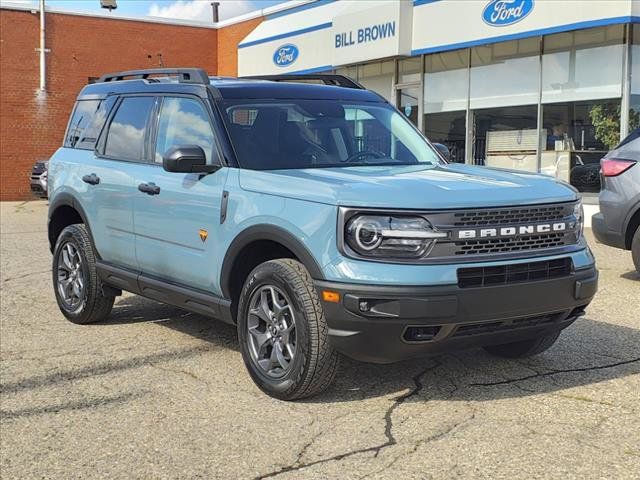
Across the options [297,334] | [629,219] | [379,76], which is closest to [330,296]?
[297,334]

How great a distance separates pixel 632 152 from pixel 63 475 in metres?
6.50

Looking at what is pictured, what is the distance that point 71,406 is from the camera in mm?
4328

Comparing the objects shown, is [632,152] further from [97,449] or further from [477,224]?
[97,449]

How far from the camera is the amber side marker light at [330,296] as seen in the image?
12.6 feet

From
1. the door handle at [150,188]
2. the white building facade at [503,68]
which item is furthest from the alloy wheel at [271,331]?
the white building facade at [503,68]

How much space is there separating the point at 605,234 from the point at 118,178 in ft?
16.8

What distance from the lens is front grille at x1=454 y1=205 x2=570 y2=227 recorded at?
3.90 meters

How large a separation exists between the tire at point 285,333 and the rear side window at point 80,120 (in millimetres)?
2943

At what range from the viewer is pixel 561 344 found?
5461mm

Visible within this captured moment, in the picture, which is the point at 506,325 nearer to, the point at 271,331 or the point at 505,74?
the point at 271,331

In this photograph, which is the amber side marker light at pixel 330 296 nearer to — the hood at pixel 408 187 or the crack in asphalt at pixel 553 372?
the hood at pixel 408 187

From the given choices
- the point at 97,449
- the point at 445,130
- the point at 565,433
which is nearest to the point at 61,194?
the point at 97,449

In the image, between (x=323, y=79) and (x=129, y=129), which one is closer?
(x=129, y=129)

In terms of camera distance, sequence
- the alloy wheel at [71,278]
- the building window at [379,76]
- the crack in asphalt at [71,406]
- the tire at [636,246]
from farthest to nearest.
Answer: the building window at [379,76], the tire at [636,246], the alloy wheel at [71,278], the crack in asphalt at [71,406]
